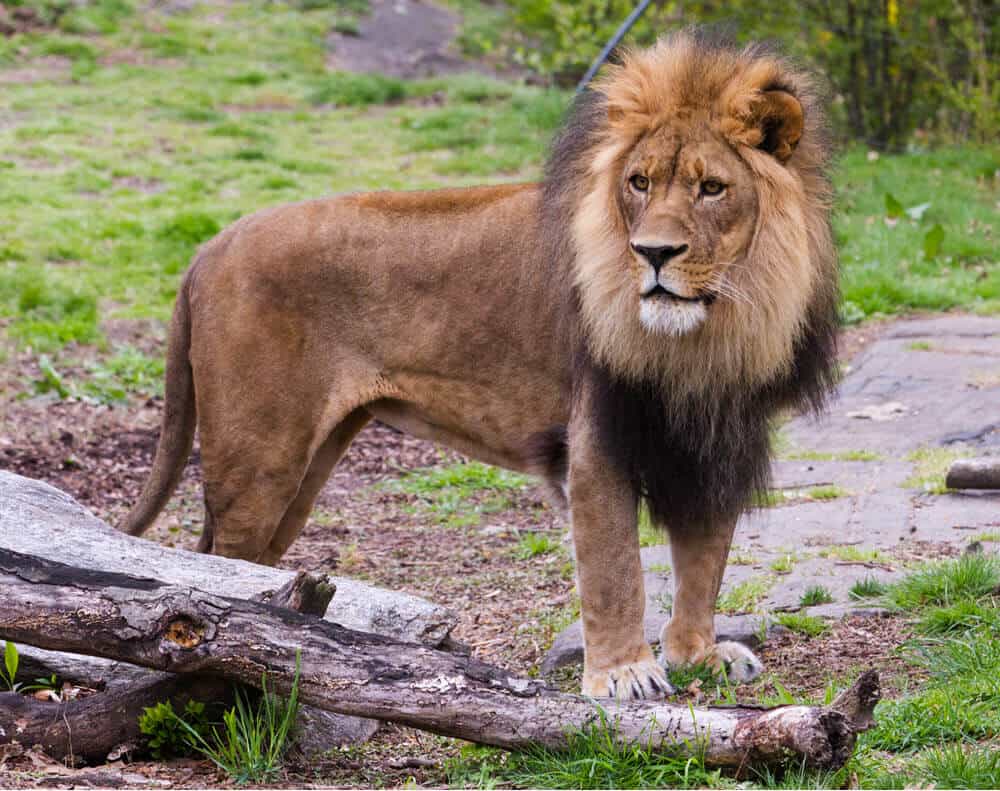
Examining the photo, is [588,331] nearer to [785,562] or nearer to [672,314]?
[672,314]

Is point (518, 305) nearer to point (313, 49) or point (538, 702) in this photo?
point (538, 702)

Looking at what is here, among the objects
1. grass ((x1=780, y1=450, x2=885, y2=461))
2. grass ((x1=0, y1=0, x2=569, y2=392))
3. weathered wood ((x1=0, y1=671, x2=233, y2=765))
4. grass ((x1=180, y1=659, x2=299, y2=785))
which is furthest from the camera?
grass ((x1=0, y1=0, x2=569, y2=392))

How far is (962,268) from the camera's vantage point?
9.48 metres

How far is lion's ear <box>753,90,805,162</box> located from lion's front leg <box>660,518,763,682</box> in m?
1.12

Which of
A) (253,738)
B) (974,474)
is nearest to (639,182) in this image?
(253,738)

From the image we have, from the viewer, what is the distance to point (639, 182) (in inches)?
141

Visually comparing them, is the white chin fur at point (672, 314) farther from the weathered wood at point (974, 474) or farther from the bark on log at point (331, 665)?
the weathered wood at point (974, 474)

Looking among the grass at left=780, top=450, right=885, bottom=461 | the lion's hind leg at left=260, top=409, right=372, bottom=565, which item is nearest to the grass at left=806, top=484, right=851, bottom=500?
the grass at left=780, top=450, right=885, bottom=461

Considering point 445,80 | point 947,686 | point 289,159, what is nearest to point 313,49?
point 445,80

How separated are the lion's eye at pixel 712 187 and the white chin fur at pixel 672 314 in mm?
292

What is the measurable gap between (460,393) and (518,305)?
0.38 meters

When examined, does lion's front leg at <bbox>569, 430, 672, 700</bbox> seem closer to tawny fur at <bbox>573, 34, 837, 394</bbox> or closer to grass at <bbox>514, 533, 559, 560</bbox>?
tawny fur at <bbox>573, 34, 837, 394</bbox>

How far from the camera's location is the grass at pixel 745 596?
4652 mm

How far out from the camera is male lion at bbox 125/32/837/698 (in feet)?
11.7
